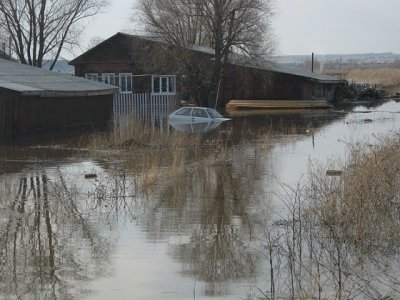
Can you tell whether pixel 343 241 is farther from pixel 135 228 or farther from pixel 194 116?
pixel 194 116

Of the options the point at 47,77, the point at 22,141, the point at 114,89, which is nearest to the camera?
the point at 22,141

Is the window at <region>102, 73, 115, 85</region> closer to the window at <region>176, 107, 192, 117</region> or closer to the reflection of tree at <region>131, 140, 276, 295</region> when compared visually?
the window at <region>176, 107, 192, 117</region>

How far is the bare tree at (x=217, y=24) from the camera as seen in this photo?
45156 millimetres

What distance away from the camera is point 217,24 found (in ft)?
150

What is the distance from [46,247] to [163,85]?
Answer: 44.7 meters

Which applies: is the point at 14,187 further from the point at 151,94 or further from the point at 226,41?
the point at 151,94

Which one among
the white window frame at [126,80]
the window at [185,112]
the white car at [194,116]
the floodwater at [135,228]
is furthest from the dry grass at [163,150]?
the white window frame at [126,80]

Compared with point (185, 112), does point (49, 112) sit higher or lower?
higher

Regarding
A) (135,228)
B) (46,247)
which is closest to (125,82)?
(135,228)

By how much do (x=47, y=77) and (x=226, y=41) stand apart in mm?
16919

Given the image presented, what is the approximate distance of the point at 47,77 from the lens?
1283 inches

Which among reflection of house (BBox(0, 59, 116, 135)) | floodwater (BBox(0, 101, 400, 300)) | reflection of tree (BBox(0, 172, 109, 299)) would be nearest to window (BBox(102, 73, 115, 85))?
reflection of house (BBox(0, 59, 116, 135))

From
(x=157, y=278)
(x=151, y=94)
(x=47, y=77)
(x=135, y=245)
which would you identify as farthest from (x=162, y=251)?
(x=151, y=94)

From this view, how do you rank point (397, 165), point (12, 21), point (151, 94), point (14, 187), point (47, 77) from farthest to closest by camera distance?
point (12, 21) < point (151, 94) < point (47, 77) < point (14, 187) < point (397, 165)
